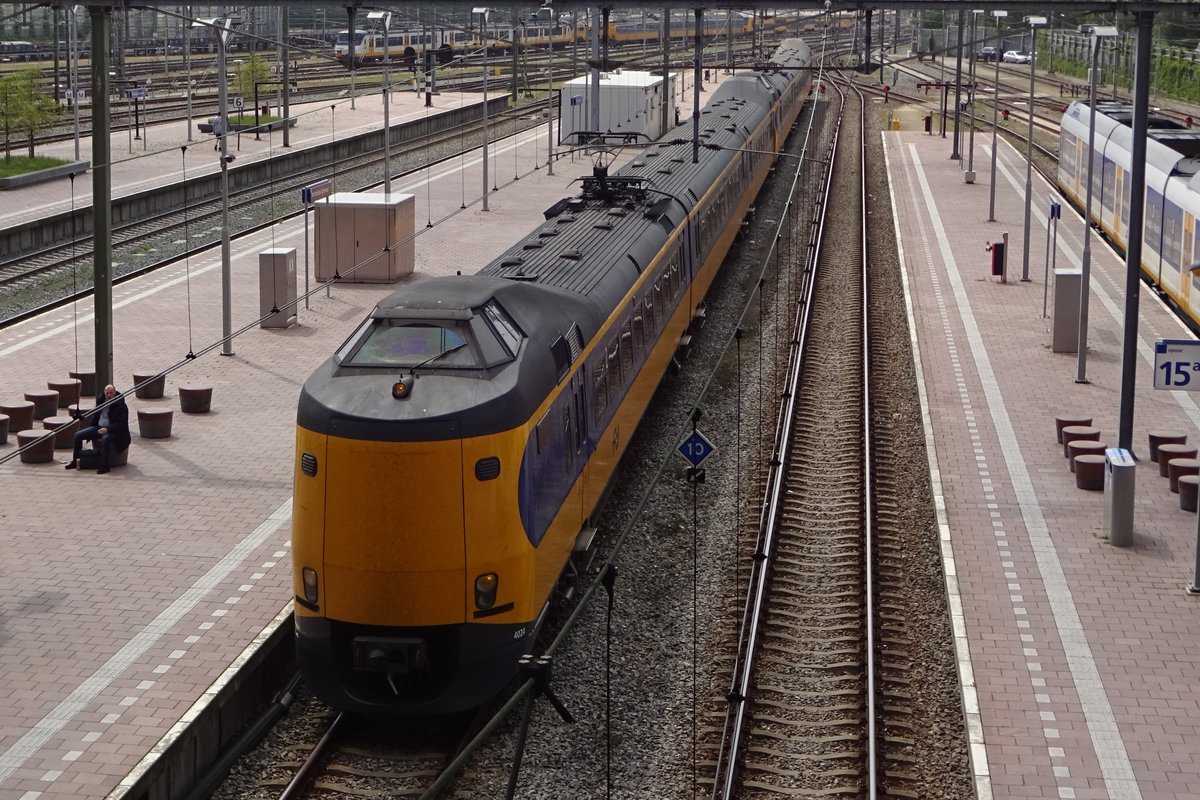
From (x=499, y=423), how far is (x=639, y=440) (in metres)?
8.75

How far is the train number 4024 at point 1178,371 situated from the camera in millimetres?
15656

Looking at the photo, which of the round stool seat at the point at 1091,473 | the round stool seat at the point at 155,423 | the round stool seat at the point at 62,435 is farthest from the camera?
the round stool seat at the point at 155,423

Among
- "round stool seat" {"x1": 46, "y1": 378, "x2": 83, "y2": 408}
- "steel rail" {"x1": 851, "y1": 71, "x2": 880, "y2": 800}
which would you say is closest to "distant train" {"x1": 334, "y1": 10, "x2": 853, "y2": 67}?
"steel rail" {"x1": 851, "y1": 71, "x2": 880, "y2": 800}

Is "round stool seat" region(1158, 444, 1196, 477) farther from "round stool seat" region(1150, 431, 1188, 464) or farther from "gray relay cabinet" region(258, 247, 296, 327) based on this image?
"gray relay cabinet" region(258, 247, 296, 327)

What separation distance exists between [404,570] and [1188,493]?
1022 centimetres

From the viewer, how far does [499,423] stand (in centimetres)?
1127

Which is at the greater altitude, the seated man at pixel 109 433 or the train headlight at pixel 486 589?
the train headlight at pixel 486 589

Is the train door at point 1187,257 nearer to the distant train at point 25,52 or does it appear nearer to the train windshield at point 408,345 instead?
the train windshield at point 408,345

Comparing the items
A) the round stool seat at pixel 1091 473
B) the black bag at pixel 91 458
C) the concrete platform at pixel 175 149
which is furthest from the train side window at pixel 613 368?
the concrete platform at pixel 175 149

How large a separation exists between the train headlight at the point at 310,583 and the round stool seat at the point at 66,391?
1079 centimetres

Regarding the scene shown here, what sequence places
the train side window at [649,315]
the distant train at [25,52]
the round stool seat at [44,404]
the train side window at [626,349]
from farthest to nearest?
the distant train at [25,52] → the round stool seat at [44,404] → the train side window at [649,315] → the train side window at [626,349]

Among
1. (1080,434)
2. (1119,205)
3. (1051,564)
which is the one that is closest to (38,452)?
(1051,564)

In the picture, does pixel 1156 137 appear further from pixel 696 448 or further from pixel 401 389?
pixel 401 389

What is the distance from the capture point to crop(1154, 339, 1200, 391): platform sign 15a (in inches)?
616
